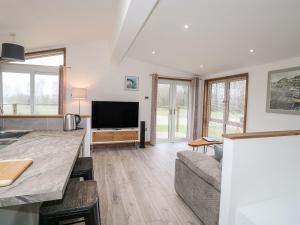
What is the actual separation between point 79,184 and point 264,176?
1.67 meters

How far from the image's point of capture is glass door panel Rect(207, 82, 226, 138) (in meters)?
5.58

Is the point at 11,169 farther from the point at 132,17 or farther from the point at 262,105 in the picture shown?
the point at 262,105

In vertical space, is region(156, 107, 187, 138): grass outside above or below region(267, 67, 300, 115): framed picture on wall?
below

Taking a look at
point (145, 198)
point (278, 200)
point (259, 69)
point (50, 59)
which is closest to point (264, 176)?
point (278, 200)

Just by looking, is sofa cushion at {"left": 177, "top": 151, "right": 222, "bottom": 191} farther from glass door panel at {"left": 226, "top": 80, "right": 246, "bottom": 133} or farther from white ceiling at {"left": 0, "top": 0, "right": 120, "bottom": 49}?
glass door panel at {"left": 226, "top": 80, "right": 246, "bottom": 133}

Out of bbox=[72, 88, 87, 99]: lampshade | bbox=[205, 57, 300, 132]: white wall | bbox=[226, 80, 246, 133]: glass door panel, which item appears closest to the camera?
bbox=[205, 57, 300, 132]: white wall

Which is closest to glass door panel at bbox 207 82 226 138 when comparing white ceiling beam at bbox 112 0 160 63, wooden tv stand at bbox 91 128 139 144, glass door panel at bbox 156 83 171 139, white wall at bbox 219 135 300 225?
glass door panel at bbox 156 83 171 139

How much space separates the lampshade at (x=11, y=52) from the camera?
8.24ft

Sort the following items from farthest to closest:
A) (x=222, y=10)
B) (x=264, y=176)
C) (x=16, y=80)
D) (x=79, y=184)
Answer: (x=16, y=80) < (x=222, y=10) < (x=264, y=176) < (x=79, y=184)

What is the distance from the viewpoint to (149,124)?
5785 mm

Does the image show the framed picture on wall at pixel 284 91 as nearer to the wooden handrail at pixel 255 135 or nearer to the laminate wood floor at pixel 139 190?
the wooden handrail at pixel 255 135

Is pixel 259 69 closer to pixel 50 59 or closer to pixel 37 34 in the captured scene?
pixel 37 34

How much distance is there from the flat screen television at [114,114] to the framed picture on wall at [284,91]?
331cm

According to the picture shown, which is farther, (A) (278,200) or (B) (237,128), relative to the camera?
(B) (237,128)
